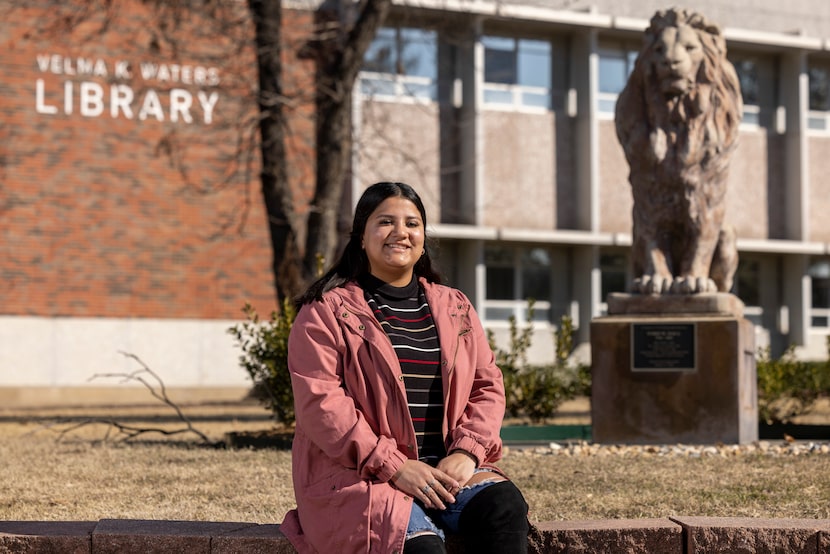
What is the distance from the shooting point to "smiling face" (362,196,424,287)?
4898mm

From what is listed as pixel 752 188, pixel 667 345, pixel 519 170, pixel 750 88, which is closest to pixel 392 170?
pixel 519 170

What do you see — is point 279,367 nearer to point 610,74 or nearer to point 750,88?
point 610,74

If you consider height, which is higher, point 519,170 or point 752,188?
point 519,170

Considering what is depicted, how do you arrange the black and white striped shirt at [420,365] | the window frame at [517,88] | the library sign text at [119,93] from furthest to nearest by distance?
the window frame at [517,88]
the library sign text at [119,93]
the black and white striped shirt at [420,365]

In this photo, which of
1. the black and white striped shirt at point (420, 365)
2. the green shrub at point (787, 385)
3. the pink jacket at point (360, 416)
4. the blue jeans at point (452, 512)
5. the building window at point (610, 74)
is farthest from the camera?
the building window at point (610, 74)

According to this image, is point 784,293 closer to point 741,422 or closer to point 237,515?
point 741,422

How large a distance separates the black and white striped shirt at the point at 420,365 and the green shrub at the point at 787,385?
28.1 ft

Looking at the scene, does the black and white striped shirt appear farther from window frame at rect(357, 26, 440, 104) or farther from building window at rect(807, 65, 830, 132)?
building window at rect(807, 65, 830, 132)

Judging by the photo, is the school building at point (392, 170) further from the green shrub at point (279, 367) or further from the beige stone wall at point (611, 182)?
the green shrub at point (279, 367)

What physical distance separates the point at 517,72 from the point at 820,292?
9321 mm

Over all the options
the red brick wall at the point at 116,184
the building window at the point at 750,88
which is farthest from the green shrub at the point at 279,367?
the building window at the point at 750,88

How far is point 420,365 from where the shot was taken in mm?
4723

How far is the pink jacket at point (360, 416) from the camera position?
4.44 m

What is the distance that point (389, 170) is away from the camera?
25734 millimetres
